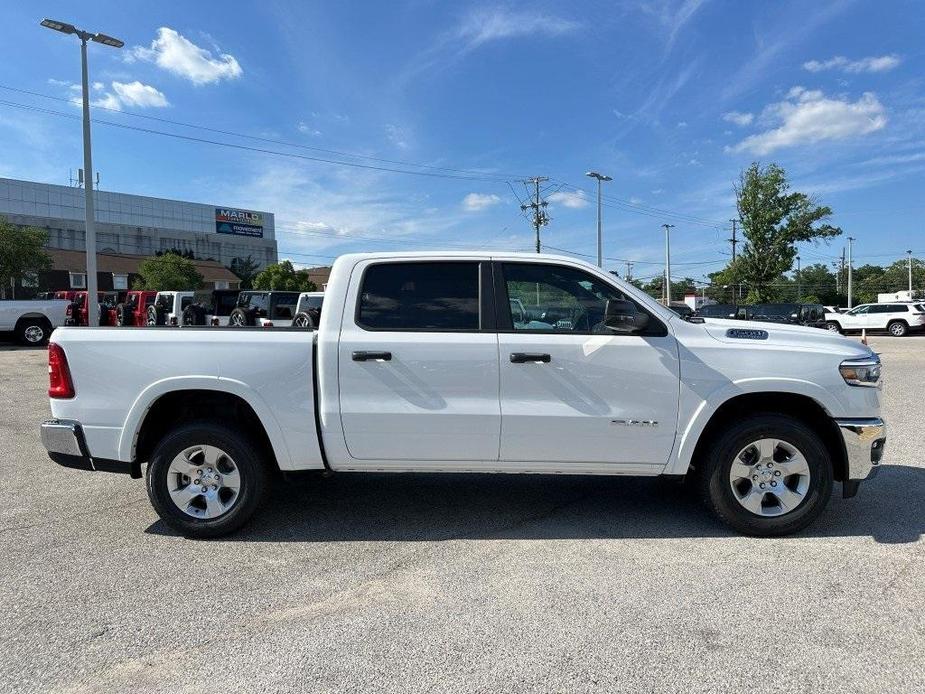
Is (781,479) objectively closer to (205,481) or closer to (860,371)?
(860,371)

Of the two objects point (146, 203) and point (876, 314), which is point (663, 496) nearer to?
point (876, 314)

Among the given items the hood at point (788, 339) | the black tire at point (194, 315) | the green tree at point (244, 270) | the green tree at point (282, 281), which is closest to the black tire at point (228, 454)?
the hood at point (788, 339)

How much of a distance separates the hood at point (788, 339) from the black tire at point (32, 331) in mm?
22320

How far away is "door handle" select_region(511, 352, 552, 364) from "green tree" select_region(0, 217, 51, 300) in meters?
35.1

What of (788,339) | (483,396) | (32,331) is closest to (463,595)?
(483,396)

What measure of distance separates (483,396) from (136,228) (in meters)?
107

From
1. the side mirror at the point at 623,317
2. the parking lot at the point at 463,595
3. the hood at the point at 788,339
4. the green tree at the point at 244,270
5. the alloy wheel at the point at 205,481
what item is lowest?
the parking lot at the point at 463,595

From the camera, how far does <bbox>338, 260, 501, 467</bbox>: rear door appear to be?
4.02m

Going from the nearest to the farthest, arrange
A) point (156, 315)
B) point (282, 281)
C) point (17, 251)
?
point (156, 315), point (17, 251), point (282, 281)

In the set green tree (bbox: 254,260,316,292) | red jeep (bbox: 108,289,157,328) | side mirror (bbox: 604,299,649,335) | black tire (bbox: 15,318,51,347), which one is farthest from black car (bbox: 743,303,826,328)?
green tree (bbox: 254,260,316,292)

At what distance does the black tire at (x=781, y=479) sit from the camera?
402 cm

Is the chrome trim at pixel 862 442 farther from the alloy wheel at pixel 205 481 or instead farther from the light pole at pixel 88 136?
the light pole at pixel 88 136

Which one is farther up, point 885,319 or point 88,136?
point 88,136

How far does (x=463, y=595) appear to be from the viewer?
133 inches
